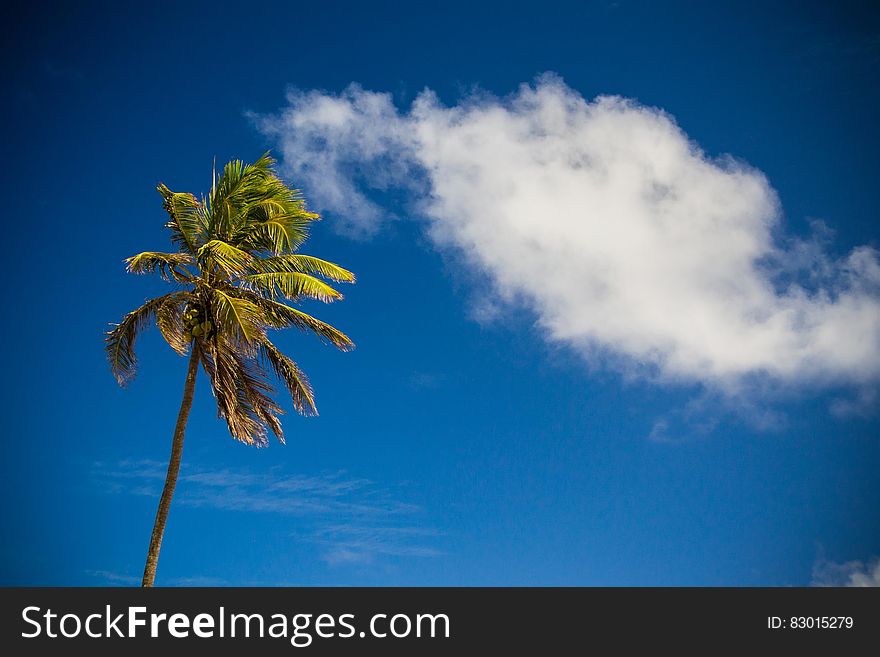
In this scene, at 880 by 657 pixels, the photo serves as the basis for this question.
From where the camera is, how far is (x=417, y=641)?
11969 mm

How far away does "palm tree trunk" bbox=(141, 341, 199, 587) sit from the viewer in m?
16.5

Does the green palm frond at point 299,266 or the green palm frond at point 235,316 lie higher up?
the green palm frond at point 299,266

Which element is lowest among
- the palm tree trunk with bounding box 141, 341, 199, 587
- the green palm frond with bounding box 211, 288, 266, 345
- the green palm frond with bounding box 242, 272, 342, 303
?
the palm tree trunk with bounding box 141, 341, 199, 587

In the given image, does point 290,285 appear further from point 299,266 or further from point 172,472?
point 172,472

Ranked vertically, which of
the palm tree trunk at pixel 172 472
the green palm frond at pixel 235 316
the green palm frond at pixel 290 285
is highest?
the green palm frond at pixel 290 285

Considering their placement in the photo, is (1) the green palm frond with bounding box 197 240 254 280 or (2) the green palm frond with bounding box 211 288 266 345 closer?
(2) the green palm frond with bounding box 211 288 266 345

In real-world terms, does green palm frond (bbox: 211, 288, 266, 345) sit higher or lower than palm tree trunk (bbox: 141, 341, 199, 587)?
higher

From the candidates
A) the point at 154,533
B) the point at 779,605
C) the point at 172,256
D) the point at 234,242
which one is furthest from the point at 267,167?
the point at 779,605

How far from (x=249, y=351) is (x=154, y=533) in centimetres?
464

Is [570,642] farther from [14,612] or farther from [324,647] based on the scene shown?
[14,612]

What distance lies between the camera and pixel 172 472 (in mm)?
17391

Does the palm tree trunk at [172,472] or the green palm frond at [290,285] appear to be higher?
the green palm frond at [290,285]

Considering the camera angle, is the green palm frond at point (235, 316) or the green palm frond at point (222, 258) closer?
the green palm frond at point (235, 316)

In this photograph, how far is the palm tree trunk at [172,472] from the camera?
1645cm
